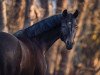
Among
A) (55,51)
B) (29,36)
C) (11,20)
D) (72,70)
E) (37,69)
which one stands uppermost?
(29,36)

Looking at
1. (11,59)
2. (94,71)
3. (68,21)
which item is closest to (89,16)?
(94,71)

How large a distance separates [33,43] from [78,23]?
9326mm

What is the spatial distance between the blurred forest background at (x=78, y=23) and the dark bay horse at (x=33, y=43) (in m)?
4.15

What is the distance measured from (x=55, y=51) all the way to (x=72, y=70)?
7.23ft

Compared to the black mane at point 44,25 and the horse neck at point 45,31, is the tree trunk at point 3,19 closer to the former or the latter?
the horse neck at point 45,31

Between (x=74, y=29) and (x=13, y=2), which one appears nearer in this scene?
(x=74, y=29)

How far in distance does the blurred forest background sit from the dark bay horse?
4.15m

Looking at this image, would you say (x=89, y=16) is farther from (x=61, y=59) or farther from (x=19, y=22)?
(x=19, y=22)

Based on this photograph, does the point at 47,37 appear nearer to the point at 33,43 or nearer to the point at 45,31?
the point at 45,31

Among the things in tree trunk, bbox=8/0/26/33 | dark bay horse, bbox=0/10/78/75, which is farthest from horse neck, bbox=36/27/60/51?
tree trunk, bbox=8/0/26/33

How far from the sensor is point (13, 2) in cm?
1482

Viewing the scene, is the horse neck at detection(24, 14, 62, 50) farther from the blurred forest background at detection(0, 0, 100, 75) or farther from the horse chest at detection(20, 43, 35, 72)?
the blurred forest background at detection(0, 0, 100, 75)

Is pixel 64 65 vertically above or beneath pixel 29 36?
beneath

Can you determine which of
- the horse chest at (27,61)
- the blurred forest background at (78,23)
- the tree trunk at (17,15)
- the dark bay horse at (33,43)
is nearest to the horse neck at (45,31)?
the dark bay horse at (33,43)
